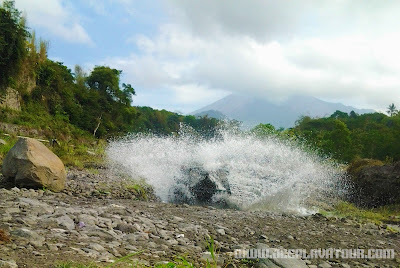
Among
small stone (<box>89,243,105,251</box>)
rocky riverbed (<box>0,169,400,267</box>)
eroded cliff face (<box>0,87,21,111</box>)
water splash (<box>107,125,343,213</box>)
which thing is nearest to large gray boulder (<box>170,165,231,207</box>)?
water splash (<box>107,125,343,213</box>)

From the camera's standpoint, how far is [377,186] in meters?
14.6

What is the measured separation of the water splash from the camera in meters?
10.2

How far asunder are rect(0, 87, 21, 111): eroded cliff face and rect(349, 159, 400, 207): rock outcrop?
1898 centimetres

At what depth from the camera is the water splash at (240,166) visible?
10.2m

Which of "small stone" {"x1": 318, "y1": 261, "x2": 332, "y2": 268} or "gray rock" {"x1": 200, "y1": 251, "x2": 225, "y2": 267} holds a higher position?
"gray rock" {"x1": 200, "y1": 251, "x2": 225, "y2": 267}

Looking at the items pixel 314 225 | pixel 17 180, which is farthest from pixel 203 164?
pixel 17 180

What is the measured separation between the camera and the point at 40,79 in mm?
26156

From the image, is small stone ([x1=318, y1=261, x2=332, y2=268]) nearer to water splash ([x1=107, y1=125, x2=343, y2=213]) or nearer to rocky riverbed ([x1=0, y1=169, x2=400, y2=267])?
rocky riverbed ([x1=0, y1=169, x2=400, y2=267])

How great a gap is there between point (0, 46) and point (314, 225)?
60.6 feet

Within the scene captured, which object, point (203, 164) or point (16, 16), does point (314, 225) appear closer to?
point (203, 164)

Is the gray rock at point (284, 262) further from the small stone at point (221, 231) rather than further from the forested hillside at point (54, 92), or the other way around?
the forested hillside at point (54, 92)

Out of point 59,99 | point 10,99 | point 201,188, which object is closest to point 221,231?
point 201,188

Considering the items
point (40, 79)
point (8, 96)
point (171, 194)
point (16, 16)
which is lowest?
point (171, 194)

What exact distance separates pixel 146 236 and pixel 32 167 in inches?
145
